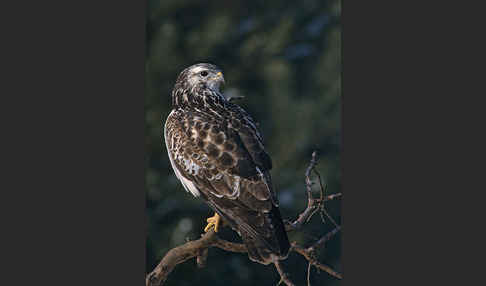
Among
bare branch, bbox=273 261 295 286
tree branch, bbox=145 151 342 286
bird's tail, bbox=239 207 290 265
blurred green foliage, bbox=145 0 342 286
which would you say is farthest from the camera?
blurred green foliage, bbox=145 0 342 286

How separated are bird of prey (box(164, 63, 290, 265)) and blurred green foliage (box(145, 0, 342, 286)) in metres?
0.12

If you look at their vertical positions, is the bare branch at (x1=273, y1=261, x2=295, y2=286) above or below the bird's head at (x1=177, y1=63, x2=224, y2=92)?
below

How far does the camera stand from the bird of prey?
6.03 metres

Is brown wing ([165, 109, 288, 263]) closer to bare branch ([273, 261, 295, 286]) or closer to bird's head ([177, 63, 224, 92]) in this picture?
bare branch ([273, 261, 295, 286])

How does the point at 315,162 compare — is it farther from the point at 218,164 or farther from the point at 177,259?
the point at 177,259

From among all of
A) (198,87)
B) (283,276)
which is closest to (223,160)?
(198,87)

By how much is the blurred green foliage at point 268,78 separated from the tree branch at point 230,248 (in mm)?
63

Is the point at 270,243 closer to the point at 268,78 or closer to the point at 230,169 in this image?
the point at 230,169

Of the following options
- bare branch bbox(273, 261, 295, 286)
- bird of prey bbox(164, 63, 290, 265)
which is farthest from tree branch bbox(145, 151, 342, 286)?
bird of prey bbox(164, 63, 290, 265)

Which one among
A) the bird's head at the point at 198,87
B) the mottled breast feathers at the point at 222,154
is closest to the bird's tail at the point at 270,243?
the mottled breast feathers at the point at 222,154

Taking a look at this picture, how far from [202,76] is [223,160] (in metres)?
0.74

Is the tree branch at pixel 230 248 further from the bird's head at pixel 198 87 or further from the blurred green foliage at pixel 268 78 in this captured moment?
the bird's head at pixel 198 87

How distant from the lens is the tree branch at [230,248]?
6.25 m

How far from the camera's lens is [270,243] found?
19.7 ft
